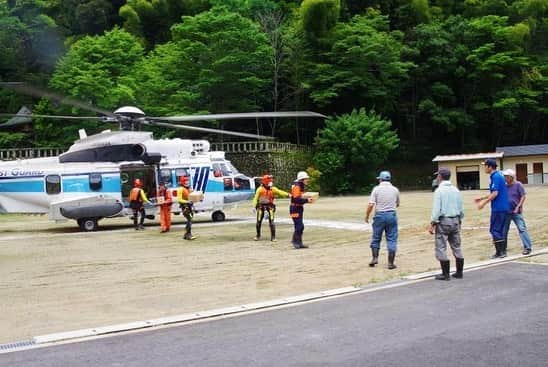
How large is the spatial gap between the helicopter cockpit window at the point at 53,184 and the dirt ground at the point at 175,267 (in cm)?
131

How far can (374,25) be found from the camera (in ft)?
149

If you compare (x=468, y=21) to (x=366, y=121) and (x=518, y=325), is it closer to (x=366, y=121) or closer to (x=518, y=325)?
(x=366, y=121)

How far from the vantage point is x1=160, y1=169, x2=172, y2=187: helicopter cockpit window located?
18672 mm

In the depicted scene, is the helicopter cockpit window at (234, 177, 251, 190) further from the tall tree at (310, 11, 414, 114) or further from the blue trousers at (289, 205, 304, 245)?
the tall tree at (310, 11, 414, 114)

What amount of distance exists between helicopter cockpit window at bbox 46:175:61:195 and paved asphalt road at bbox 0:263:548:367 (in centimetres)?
1307

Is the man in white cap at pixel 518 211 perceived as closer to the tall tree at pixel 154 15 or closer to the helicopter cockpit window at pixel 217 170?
the helicopter cockpit window at pixel 217 170

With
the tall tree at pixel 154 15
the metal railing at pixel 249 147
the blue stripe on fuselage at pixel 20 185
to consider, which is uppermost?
the tall tree at pixel 154 15

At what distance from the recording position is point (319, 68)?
43.5 meters

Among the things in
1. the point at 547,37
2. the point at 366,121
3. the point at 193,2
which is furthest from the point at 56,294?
the point at 547,37

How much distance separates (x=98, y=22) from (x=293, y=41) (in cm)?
2241

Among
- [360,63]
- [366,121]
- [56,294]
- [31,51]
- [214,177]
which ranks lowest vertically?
[56,294]

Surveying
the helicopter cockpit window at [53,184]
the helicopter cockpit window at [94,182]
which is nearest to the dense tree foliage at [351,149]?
the helicopter cockpit window at [94,182]

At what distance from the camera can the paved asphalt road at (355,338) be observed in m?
4.54

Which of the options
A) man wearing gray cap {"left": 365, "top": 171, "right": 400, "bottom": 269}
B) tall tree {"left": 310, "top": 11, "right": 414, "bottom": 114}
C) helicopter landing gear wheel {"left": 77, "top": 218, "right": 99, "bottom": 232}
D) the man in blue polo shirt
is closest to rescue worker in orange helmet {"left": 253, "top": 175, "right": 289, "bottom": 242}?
Answer: man wearing gray cap {"left": 365, "top": 171, "right": 400, "bottom": 269}
